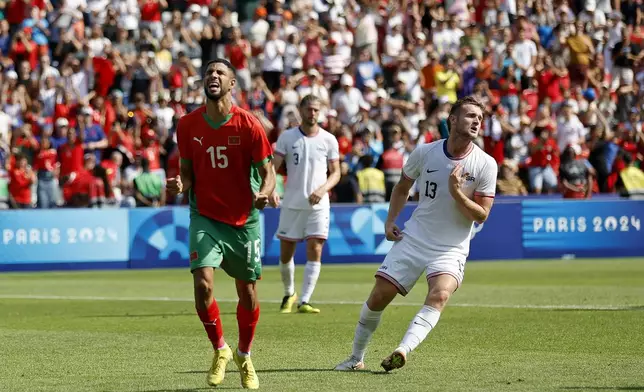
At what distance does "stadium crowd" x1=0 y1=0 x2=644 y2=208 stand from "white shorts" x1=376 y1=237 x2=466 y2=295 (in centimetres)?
1681

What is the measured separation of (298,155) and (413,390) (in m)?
7.54

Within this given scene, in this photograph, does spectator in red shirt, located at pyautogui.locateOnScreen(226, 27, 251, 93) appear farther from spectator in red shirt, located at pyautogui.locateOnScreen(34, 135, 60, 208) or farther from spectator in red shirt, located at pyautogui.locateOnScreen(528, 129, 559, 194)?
spectator in red shirt, located at pyautogui.locateOnScreen(528, 129, 559, 194)

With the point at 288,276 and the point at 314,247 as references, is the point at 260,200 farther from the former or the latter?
the point at 288,276

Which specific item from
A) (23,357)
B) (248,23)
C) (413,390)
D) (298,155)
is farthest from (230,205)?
(248,23)

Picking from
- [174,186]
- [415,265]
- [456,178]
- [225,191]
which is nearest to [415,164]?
[456,178]

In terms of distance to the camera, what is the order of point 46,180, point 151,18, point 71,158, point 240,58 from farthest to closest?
point 151,18, point 240,58, point 71,158, point 46,180

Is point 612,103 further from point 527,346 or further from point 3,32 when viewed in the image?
point 527,346

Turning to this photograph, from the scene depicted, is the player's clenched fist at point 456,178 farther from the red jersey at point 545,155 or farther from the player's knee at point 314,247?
the red jersey at point 545,155

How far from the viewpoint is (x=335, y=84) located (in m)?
31.5

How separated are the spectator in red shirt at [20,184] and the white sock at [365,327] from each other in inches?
675

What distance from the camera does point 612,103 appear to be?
3209 cm

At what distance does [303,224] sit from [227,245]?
21.9ft

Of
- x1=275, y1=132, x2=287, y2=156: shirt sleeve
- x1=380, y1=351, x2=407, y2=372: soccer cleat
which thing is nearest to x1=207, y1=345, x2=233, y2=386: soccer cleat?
x1=380, y1=351, x2=407, y2=372: soccer cleat

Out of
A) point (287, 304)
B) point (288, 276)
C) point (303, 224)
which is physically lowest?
point (287, 304)
